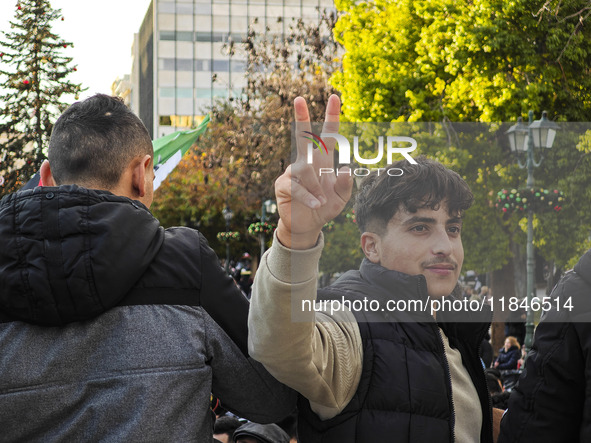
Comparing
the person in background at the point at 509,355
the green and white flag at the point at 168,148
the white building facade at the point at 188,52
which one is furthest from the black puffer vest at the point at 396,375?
the white building facade at the point at 188,52

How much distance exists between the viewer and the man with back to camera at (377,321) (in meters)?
1.93

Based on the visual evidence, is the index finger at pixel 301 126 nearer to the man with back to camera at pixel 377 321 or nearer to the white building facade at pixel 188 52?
the man with back to camera at pixel 377 321

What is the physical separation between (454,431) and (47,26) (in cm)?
2607

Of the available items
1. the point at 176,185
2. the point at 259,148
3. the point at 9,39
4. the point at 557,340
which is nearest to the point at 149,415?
the point at 557,340

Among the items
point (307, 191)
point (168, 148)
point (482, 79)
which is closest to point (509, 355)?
point (482, 79)

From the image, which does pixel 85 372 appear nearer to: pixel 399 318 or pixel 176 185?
pixel 399 318

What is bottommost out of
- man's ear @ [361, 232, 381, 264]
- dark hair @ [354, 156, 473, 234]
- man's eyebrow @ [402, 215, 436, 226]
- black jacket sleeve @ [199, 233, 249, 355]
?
black jacket sleeve @ [199, 233, 249, 355]

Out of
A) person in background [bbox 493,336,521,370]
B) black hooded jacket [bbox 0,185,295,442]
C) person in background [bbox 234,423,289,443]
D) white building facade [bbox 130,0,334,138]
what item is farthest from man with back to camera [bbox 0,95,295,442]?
white building facade [bbox 130,0,334,138]

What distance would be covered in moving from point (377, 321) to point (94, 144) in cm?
89

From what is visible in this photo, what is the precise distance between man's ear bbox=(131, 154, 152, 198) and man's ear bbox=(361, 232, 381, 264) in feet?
2.01

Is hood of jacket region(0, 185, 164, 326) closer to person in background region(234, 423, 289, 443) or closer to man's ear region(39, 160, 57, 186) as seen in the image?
man's ear region(39, 160, 57, 186)

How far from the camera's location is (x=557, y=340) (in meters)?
2.22

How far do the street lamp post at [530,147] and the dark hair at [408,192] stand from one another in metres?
0.17

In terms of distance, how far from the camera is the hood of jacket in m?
1.98
